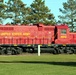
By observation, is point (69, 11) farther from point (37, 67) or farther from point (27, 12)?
point (37, 67)

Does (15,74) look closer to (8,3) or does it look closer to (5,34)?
(5,34)

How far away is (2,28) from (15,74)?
2866 cm

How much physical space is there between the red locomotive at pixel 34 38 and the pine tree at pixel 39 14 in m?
30.4

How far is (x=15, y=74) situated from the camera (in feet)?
51.3

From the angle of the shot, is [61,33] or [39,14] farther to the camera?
[39,14]

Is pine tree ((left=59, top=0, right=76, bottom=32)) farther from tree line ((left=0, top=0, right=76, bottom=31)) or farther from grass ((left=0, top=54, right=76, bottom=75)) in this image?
grass ((left=0, top=54, right=76, bottom=75))

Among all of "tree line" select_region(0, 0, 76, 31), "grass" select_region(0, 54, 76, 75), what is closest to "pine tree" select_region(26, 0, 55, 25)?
"tree line" select_region(0, 0, 76, 31)

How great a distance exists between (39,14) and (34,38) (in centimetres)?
3286

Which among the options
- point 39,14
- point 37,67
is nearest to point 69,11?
point 39,14

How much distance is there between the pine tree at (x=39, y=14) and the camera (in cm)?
7581

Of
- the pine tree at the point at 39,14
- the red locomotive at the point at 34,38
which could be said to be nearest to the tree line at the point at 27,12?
the pine tree at the point at 39,14

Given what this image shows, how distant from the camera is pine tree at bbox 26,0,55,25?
75812 millimetres

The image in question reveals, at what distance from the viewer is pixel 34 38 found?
44688mm

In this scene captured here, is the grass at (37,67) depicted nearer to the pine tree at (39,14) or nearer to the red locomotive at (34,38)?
the red locomotive at (34,38)
